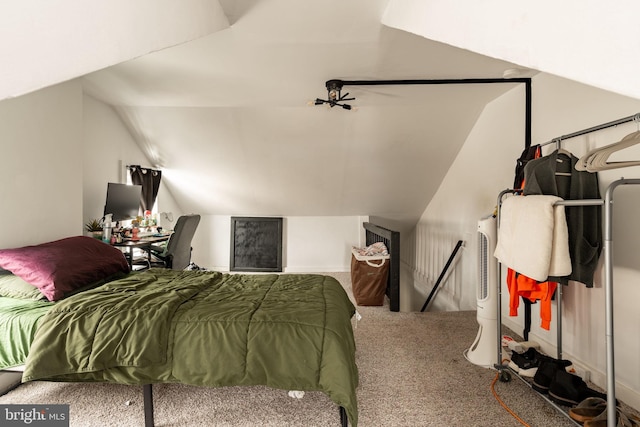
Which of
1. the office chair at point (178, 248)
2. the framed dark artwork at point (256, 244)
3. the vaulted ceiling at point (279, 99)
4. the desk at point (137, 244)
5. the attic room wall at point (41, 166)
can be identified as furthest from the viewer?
the framed dark artwork at point (256, 244)

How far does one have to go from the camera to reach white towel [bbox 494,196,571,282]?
1.81 meters

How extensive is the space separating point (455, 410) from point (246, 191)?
4.39 meters

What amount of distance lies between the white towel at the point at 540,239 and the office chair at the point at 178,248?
320 centimetres

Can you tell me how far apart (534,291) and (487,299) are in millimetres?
322

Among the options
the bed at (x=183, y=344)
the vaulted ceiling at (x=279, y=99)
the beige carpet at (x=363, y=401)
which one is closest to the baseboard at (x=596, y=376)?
the beige carpet at (x=363, y=401)

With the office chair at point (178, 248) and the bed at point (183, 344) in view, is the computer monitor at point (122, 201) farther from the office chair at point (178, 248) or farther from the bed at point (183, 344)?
the bed at point (183, 344)

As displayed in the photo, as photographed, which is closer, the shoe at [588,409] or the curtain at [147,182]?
the shoe at [588,409]

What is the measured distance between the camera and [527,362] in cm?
226

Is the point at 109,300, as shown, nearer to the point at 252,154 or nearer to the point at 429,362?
the point at 429,362

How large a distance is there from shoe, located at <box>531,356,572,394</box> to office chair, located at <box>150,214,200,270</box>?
11.2 feet

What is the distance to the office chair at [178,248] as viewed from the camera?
3689 mm

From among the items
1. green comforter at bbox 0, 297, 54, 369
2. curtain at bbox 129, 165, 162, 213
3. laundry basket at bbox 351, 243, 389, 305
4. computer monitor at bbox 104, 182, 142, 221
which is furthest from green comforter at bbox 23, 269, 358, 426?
curtain at bbox 129, 165, 162, 213

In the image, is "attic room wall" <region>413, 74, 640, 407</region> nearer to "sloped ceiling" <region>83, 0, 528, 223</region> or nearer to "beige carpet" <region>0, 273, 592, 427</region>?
"sloped ceiling" <region>83, 0, 528, 223</region>

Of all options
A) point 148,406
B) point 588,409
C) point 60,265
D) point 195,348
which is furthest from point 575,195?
point 60,265
